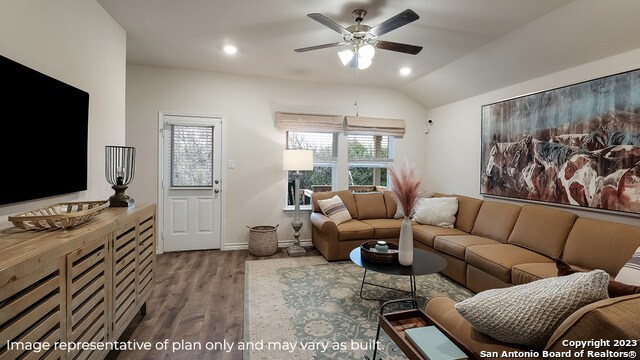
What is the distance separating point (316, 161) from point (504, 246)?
2.79 meters

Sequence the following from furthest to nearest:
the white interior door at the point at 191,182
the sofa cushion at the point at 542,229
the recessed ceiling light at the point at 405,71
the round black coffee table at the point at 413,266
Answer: the white interior door at the point at 191,182
the recessed ceiling light at the point at 405,71
the sofa cushion at the point at 542,229
the round black coffee table at the point at 413,266

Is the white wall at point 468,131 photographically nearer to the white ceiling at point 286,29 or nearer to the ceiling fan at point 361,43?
the white ceiling at point 286,29

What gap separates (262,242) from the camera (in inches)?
158

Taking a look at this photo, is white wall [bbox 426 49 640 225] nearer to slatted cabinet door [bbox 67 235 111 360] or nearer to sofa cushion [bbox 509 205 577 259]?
sofa cushion [bbox 509 205 577 259]

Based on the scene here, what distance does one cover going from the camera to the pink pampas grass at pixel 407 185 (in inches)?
87.6

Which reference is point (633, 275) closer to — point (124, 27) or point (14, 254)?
point (14, 254)

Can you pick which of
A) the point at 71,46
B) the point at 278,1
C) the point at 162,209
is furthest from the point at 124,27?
the point at 162,209

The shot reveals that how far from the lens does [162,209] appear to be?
13.4ft

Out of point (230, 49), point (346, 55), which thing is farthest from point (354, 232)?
point (230, 49)

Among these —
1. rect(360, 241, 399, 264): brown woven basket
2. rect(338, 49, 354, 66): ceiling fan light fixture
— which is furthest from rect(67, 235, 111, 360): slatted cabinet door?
rect(338, 49, 354, 66): ceiling fan light fixture

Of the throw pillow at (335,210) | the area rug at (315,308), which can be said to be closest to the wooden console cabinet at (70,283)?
the area rug at (315,308)

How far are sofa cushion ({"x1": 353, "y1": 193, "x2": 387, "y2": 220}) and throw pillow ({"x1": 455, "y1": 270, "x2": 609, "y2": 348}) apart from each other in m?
3.15

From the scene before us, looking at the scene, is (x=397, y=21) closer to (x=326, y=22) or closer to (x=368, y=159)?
(x=326, y=22)

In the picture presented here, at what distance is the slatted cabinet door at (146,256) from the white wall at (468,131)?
3914 mm
